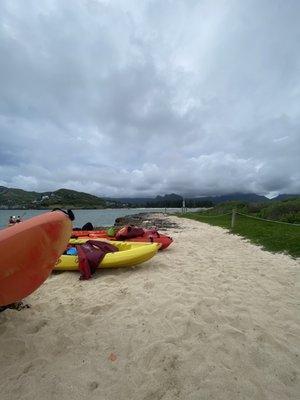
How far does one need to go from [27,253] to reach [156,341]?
174 centimetres

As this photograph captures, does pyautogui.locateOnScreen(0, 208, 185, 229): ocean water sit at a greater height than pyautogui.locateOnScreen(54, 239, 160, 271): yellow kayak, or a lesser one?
lesser

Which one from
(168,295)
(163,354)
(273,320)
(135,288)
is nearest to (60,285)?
(135,288)

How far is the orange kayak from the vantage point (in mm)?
2887

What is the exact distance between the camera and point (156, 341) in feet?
10.4

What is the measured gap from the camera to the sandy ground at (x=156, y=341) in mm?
2498

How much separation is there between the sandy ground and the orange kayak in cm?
75

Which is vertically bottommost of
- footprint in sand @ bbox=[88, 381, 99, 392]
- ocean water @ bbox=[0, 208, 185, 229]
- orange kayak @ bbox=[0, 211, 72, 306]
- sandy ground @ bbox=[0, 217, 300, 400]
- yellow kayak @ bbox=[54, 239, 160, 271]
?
ocean water @ bbox=[0, 208, 185, 229]

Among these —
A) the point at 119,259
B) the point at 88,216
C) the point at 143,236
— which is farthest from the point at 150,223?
the point at 88,216

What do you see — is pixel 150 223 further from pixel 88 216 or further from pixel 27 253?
pixel 88 216

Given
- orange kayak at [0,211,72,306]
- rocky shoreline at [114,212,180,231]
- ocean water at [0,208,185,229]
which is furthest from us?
ocean water at [0,208,185,229]

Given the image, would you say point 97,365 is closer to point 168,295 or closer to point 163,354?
point 163,354

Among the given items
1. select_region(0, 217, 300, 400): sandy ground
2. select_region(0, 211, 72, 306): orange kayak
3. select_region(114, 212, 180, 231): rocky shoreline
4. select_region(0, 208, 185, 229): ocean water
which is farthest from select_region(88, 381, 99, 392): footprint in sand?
select_region(0, 208, 185, 229): ocean water

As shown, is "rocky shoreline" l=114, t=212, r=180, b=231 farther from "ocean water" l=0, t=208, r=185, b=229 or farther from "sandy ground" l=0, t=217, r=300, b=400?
"sandy ground" l=0, t=217, r=300, b=400

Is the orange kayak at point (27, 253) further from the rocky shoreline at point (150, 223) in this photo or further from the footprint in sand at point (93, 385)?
the rocky shoreline at point (150, 223)
